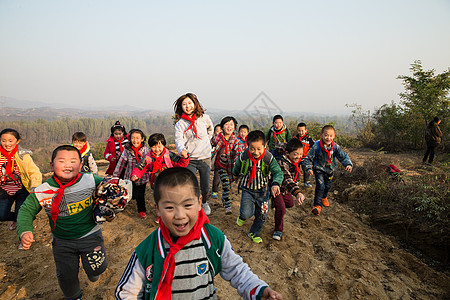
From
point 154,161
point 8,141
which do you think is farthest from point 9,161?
point 154,161

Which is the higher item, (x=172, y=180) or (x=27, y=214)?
(x=172, y=180)

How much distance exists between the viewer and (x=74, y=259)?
7.88 feet

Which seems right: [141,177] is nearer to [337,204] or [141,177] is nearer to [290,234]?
[290,234]

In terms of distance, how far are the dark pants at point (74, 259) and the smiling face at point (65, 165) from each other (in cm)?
65

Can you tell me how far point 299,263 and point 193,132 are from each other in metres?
2.71

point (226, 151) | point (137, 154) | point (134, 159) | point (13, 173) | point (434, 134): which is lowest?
point (13, 173)

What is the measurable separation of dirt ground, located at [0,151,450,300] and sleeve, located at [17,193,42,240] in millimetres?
1236

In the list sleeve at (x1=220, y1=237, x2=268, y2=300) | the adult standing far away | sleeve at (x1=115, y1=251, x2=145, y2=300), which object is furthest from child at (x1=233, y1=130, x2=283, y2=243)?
the adult standing far away

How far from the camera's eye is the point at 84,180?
7.93 ft

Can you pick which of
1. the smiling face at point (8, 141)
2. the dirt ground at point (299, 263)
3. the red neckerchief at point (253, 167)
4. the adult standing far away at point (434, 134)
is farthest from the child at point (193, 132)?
the adult standing far away at point (434, 134)

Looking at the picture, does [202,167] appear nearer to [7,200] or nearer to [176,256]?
[176,256]

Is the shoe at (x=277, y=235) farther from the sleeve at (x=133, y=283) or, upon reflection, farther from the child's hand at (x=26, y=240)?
the child's hand at (x=26, y=240)

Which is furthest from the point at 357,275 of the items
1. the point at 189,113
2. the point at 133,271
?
the point at 189,113

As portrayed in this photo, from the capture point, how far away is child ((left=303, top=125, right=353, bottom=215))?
481cm
